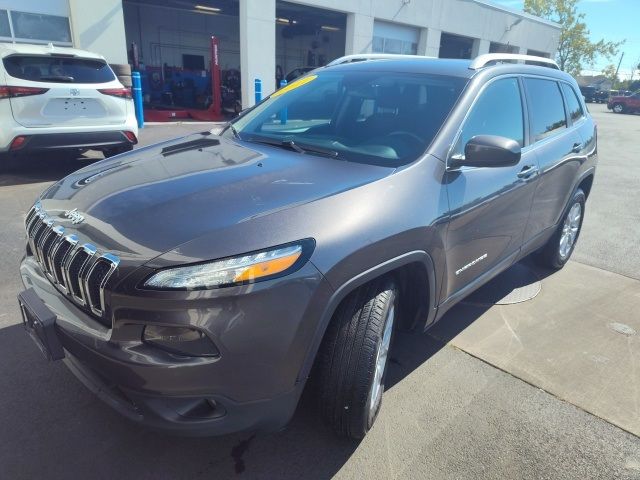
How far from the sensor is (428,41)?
23641 millimetres

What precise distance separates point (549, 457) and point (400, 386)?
0.81m

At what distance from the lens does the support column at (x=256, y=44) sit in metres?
16.0

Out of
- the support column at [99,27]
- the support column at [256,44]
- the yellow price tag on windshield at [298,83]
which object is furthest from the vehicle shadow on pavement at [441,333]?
the support column at [256,44]

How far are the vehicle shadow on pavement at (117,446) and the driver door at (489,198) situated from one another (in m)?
1.14

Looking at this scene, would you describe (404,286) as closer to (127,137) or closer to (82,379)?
(82,379)

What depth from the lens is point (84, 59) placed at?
6.49m

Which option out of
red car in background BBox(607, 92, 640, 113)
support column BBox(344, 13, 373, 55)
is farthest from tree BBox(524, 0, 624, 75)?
support column BBox(344, 13, 373, 55)

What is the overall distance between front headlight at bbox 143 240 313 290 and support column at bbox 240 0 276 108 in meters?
15.6

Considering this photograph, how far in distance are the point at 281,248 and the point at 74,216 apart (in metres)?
0.99

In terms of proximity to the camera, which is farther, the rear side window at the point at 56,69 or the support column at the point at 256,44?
the support column at the point at 256,44

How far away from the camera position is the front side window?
106 inches

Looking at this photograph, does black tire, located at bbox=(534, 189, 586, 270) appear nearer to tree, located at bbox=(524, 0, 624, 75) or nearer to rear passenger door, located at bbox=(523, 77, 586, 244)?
rear passenger door, located at bbox=(523, 77, 586, 244)

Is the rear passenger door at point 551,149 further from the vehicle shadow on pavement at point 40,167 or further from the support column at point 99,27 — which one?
the support column at point 99,27

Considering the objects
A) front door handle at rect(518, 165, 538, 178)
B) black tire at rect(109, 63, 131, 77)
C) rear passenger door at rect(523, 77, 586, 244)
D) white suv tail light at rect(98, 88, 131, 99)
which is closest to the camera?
front door handle at rect(518, 165, 538, 178)
